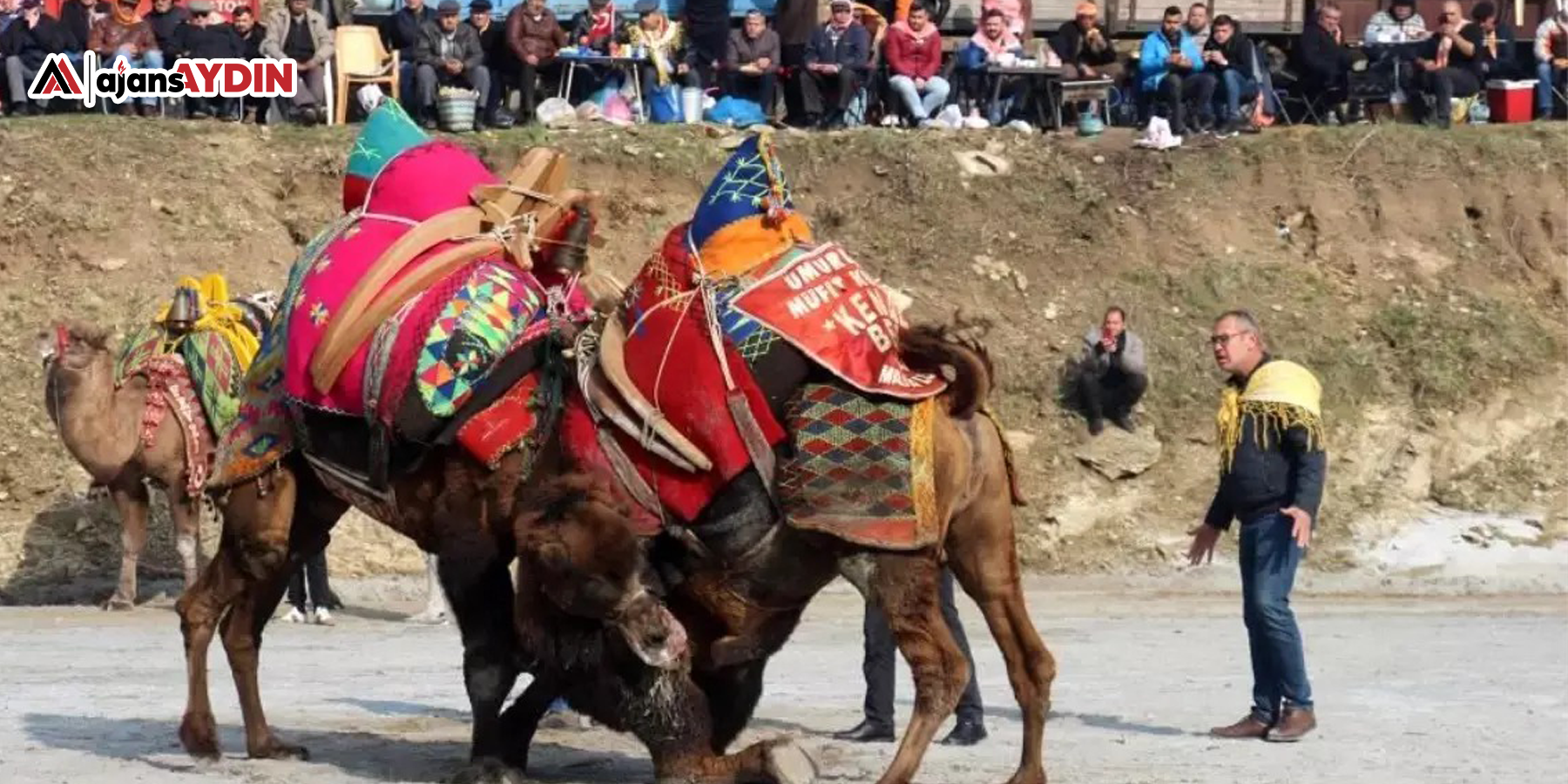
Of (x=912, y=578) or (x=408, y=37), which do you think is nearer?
(x=912, y=578)

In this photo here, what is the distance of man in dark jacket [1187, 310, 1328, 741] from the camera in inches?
437

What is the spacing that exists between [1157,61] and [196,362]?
11.0 m

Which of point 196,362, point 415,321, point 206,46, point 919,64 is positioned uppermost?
point 415,321

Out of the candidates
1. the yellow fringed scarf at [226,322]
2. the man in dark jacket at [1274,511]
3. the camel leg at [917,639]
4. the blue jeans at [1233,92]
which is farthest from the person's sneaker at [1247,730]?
the blue jeans at [1233,92]

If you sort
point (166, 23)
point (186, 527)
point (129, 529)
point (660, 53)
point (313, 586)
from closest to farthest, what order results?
point (313, 586), point (186, 527), point (129, 529), point (166, 23), point (660, 53)

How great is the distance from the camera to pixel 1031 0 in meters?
27.1

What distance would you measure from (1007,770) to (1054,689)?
2.99m

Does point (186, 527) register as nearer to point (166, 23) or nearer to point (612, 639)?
point (166, 23)

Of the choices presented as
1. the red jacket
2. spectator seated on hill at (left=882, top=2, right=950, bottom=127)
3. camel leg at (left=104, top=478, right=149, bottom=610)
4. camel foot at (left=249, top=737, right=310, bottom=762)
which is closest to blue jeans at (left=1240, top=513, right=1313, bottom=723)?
camel foot at (left=249, top=737, right=310, bottom=762)

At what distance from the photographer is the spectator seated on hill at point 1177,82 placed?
24.1 metres

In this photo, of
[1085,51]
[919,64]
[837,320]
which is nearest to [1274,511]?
[837,320]

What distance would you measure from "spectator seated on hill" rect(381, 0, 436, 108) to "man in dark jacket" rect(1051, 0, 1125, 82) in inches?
232

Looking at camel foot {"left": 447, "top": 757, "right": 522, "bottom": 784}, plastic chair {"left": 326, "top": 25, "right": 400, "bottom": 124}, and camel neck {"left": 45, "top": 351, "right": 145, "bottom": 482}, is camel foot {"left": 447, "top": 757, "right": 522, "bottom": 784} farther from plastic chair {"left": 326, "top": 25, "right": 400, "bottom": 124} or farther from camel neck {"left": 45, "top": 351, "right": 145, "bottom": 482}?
plastic chair {"left": 326, "top": 25, "right": 400, "bottom": 124}

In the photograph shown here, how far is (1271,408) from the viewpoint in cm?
1117
